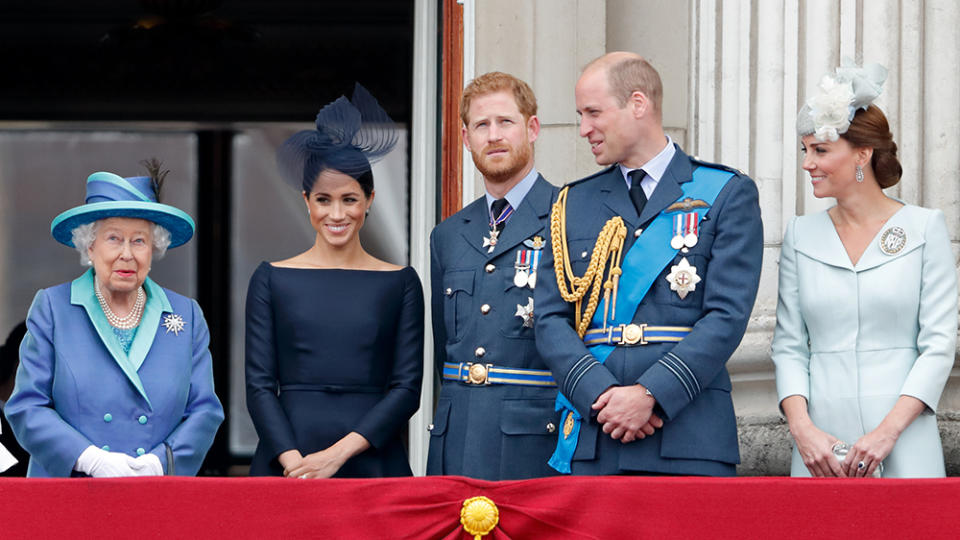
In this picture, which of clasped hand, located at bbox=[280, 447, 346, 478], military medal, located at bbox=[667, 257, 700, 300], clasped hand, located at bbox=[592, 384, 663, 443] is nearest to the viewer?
clasped hand, located at bbox=[592, 384, 663, 443]

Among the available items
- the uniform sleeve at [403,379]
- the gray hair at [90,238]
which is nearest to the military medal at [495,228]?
the uniform sleeve at [403,379]

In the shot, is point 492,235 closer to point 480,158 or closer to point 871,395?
point 480,158

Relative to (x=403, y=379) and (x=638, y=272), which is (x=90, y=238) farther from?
(x=638, y=272)

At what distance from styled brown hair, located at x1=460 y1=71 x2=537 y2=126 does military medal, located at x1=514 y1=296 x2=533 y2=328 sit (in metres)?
0.52

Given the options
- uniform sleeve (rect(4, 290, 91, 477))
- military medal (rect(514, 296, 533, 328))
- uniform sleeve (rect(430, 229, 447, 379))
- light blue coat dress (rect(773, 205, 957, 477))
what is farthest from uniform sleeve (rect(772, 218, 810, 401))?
uniform sleeve (rect(4, 290, 91, 477))

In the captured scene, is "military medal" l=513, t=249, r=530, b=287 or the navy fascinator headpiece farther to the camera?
the navy fascinator headpiece

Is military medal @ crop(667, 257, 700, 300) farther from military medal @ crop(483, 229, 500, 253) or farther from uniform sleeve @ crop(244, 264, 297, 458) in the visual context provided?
uniform sleeve @ crop(244, 264, 297, 458)

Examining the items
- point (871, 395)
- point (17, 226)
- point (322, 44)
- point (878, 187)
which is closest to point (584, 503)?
point (871, 395)

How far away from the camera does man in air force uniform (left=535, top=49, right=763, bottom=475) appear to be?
122 inches

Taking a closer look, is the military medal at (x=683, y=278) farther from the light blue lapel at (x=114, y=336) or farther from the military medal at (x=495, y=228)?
the light blue lapel at (x=114, y=336)

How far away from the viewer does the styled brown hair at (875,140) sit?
11.2ft

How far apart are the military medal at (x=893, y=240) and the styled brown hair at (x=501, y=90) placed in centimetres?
98

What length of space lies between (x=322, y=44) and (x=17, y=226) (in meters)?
2.54

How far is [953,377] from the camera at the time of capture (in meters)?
4.39
